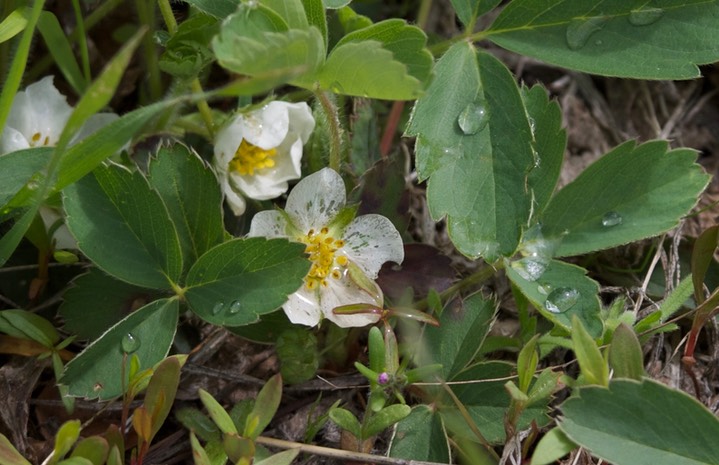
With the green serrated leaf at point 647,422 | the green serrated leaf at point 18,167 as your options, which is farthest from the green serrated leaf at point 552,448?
the green serrated leaf at point 18,167

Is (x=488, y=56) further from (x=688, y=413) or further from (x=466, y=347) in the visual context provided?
(x=688, y=413)

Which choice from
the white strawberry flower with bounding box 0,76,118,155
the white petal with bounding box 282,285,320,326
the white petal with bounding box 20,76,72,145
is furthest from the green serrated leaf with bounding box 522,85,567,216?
the white petal with bounding box 20,76,72,145

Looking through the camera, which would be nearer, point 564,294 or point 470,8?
point 564,294

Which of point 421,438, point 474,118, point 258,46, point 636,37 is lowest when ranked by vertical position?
point 421,438

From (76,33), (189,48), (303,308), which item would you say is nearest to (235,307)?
(303,308)

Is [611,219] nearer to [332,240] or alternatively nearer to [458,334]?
[458,334]

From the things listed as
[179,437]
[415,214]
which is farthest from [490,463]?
[415,214]
